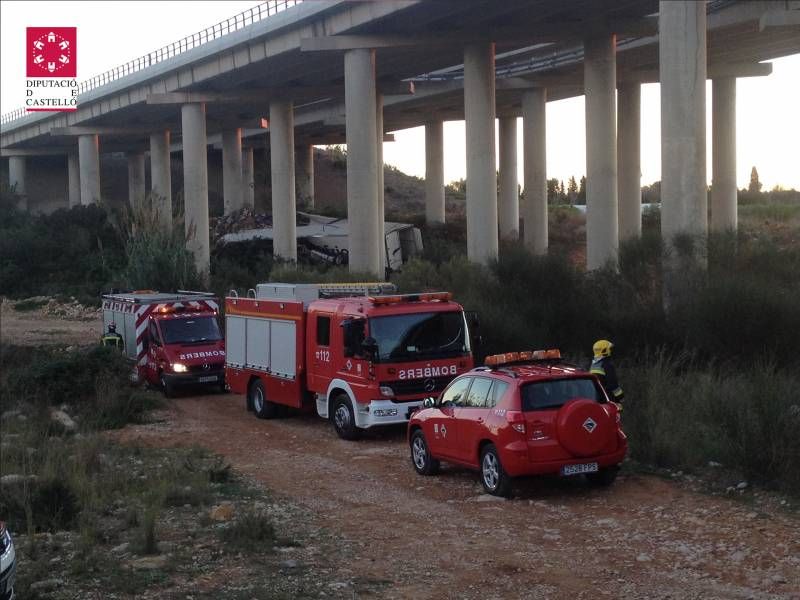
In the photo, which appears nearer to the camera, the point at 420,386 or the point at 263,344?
the point at 420,386

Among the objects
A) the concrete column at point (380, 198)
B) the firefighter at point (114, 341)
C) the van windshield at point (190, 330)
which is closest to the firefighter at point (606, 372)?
the van windshield at point (190, 330)

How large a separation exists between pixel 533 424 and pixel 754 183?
8088 cm

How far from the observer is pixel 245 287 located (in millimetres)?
51156

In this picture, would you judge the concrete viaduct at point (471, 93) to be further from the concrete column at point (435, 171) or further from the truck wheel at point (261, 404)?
the truck wheel at point (261, 404)

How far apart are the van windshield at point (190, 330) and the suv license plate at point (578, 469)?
16.0m

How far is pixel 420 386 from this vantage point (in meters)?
19.4

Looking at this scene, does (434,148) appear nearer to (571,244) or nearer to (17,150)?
(571,244)

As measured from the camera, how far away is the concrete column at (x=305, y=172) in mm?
93875

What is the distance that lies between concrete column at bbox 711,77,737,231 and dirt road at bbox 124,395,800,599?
38678 millimetres

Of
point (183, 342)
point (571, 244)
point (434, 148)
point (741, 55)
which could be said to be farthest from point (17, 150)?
point (183, 342)

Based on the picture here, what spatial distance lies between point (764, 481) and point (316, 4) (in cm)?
3185

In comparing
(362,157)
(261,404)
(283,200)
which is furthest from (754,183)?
(261,404)

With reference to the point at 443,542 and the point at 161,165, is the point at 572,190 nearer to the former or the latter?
the point at 161,165

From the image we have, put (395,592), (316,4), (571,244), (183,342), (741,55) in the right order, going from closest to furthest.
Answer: (395,592) < (183,342) < (316,4) < (741,55) < (571,244)
